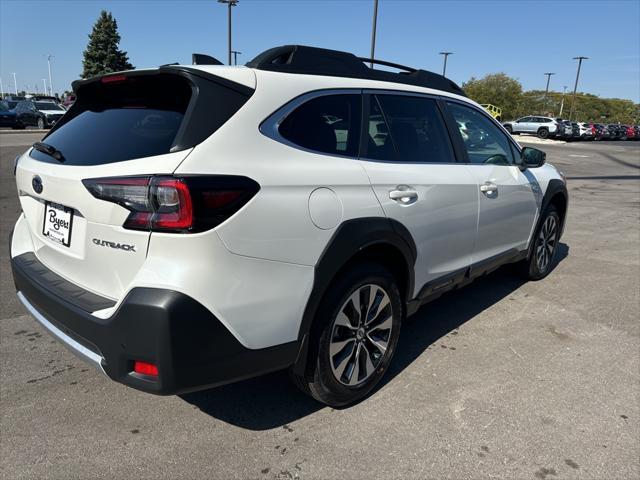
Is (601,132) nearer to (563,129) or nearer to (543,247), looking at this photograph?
(563,129)

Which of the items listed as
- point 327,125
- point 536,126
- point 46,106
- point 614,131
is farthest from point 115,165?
point 614,131

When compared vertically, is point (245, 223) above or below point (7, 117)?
above

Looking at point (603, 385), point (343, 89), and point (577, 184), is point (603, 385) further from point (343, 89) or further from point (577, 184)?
point (577, 184)

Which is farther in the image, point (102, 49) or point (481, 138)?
point (102, 49)

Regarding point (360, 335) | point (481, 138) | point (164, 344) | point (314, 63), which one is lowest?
point (360, 335)

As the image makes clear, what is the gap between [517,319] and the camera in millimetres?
4121

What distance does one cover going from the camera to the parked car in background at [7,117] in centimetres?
2736

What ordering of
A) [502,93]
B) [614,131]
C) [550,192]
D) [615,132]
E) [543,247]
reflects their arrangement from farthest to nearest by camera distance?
[502,93], [615,132], [614,131], [543,247], [550,192]

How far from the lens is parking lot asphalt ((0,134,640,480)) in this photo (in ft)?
7.64

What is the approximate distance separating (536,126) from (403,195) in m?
44.5

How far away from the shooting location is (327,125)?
8.36 feet

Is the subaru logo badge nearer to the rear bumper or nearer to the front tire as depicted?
the rear bumper

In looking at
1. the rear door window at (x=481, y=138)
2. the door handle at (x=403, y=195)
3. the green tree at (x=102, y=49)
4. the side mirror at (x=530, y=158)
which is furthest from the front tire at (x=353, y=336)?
the green tree at (x=102, y=49)

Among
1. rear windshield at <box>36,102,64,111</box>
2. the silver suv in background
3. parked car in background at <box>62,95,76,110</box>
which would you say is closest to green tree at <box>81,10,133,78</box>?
parked car in background at <box>62,95,76,110</box>
